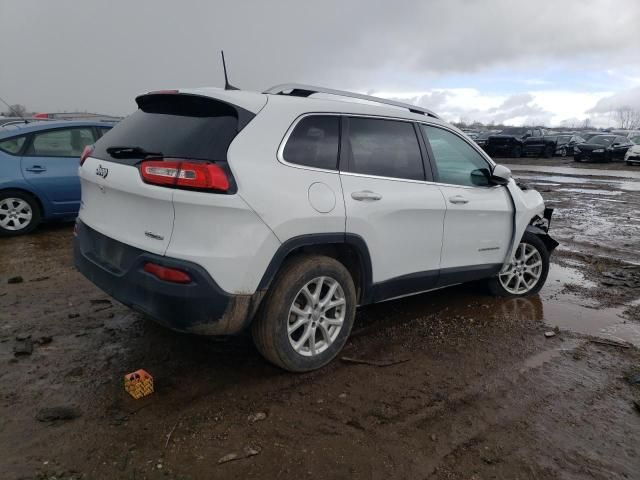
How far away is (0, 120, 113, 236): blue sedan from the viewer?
670 cm

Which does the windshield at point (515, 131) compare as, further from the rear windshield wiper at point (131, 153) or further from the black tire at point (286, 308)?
the rear windshield wiper at point (131, 153)

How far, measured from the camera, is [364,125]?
355cm

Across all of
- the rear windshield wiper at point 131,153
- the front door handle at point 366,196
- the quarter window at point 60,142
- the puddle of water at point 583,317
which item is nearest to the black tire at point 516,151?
the puddle of water at point 583,317

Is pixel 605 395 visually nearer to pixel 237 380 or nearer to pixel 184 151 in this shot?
pixel 237 380

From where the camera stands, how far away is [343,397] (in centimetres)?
306

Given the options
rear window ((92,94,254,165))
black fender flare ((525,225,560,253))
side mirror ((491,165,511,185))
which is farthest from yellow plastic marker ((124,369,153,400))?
black fender flare ((525,225,560,253))

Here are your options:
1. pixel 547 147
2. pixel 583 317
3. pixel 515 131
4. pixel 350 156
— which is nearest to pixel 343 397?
pixel 350 156

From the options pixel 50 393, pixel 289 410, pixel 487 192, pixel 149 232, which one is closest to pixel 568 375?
pixel 487 192

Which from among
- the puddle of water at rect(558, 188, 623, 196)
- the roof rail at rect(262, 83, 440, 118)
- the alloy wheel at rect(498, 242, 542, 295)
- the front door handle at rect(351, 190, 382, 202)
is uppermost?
the roof rail at rect(262, 83, 440, 118)

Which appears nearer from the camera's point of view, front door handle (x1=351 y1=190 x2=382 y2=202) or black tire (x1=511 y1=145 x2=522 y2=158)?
front door handle (x1=351 y1=190 x2=382 y2=202)

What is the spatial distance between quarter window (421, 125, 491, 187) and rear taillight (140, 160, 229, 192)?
1.95 metres

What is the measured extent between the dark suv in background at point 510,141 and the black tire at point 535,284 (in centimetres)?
2623

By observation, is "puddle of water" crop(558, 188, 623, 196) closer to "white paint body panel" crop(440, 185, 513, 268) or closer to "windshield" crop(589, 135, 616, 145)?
"white paint body panel" crop(440, 185, 513, 268)

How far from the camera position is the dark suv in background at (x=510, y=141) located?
95.9 ft
